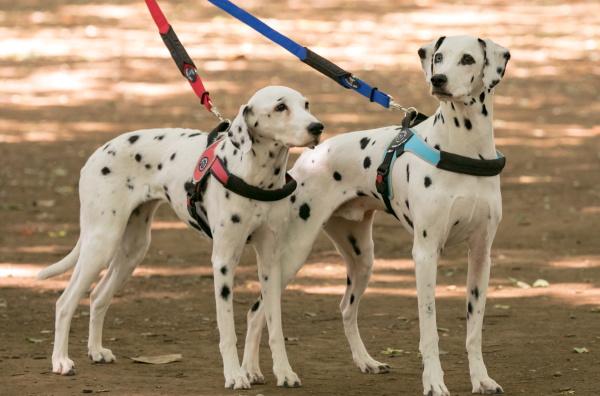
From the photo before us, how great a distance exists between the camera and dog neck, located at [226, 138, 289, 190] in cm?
672

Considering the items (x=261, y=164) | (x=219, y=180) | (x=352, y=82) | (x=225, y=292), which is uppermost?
(x=352, y=82)

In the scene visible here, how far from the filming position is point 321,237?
486 inches

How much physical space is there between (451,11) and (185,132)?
26777 mm

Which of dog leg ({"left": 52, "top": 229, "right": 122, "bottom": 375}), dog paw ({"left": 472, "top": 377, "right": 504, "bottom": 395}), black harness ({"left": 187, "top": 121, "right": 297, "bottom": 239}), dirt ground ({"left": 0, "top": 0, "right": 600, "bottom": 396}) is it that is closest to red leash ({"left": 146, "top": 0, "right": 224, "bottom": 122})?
black harness ({"left": 187, "top": 121, "right": 297, "bottom": 239})

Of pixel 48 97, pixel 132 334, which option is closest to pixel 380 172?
pixel 132 334

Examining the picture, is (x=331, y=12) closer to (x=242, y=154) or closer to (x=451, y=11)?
(x=451, y=11)

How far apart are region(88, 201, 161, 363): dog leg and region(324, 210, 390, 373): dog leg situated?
1.42 metres

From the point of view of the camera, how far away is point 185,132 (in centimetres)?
755

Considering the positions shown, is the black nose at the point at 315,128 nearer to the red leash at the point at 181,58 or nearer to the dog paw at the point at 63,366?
the red leash at the point at 181,58

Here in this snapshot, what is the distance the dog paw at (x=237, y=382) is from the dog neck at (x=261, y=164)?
4.21 feet

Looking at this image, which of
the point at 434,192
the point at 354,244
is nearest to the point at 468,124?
the point at 434,192

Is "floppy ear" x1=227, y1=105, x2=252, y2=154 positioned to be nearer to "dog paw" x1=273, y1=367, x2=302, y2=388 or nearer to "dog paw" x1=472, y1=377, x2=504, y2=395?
"dog paw" x1=273, y1=367, x2=302, y2=388

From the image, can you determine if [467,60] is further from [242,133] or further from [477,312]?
[477,312]

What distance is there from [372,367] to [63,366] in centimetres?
223
